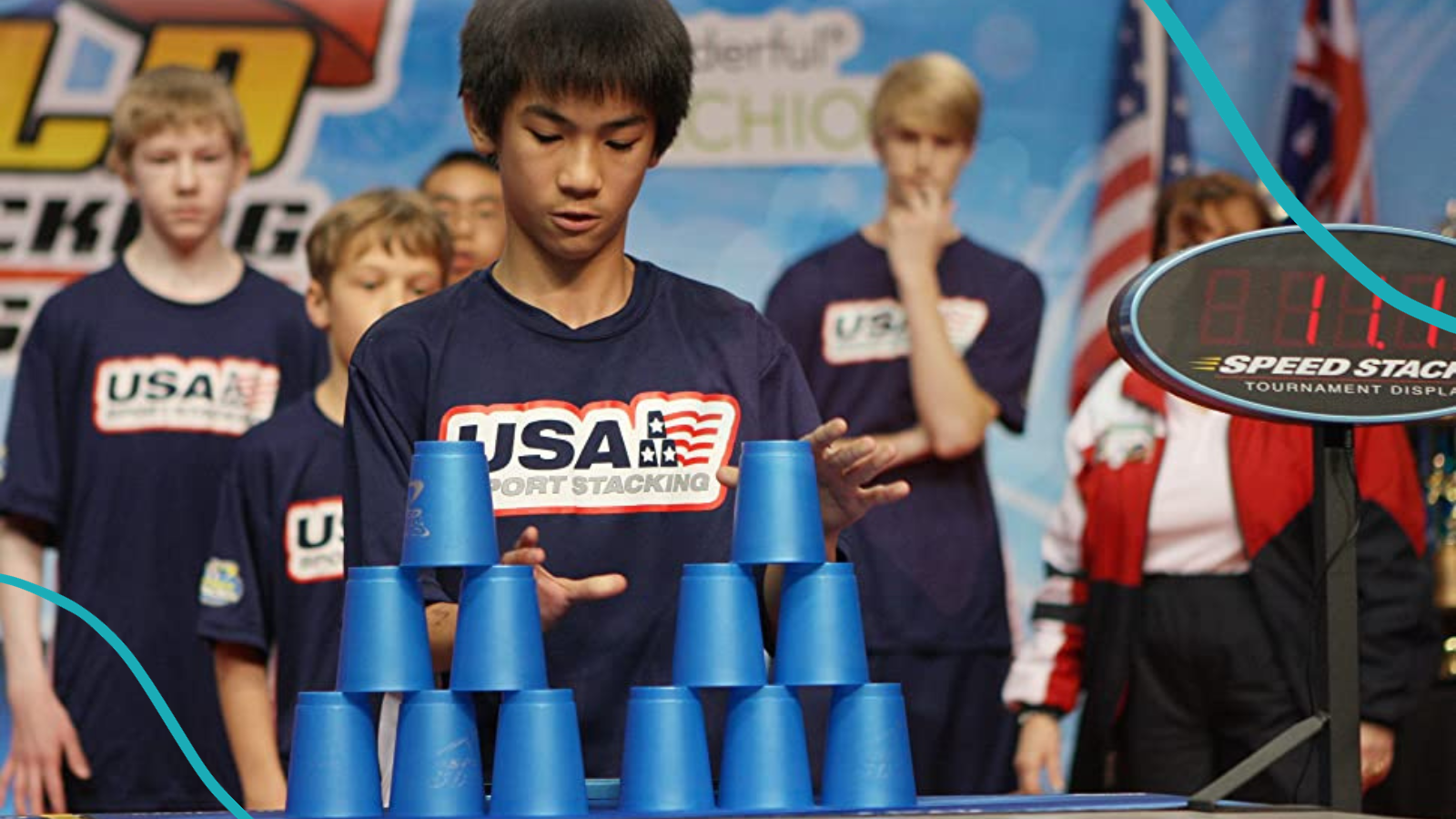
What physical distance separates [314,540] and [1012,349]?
2065 mm

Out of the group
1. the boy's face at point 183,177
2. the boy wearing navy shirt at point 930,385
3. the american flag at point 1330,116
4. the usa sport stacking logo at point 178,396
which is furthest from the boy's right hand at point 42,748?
the american flag at point 1330,116

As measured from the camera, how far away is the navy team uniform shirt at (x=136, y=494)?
477cm

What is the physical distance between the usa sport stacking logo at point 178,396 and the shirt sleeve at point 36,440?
0.28 ft

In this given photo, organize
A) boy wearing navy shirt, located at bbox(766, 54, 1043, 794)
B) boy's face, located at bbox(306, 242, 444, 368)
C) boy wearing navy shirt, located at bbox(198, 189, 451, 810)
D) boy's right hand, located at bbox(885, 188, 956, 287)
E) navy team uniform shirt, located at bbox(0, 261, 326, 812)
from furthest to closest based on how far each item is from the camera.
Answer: boy's right hand, located at bbox(885, 188, 956, 287) → boy wearing navy shirt, located at bbox(766, 54, 1043, 794) → navy team uniform shirt, located at bbox(0, 261, 326, 812) → boy's face, located at bbox(306, 242, 444, 368) → boy wearing navy shirt, located at bbox(198, 189, 451, 810)

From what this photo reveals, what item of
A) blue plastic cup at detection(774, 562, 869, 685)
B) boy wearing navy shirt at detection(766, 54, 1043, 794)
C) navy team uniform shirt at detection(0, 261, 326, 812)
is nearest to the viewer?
blue plastic cup at detection(774, 562, 869, 685)

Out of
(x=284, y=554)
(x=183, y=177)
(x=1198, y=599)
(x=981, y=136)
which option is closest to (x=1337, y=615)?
(x=1198, y=599)

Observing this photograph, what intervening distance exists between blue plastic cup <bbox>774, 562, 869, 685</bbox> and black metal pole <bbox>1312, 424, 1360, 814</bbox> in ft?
1.57

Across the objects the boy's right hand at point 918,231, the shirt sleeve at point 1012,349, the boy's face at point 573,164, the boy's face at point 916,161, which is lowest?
the boy's face at point 573,164

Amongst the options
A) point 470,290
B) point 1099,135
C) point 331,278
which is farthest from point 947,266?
point 470,290

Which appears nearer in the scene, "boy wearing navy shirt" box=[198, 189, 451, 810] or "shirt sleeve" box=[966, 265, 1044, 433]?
"boy wearing navy shirt" box=[198, 189, 451, 810]

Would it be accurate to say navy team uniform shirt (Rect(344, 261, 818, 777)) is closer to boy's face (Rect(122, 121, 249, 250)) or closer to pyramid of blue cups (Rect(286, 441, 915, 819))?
pyramid of blue cups (Rect(286, 441, 915, 819))

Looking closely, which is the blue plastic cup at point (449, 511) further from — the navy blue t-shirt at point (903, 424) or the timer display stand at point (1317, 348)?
the navy blue t-shirt at point (903, 424)

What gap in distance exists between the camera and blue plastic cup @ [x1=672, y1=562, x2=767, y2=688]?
195 centimetres

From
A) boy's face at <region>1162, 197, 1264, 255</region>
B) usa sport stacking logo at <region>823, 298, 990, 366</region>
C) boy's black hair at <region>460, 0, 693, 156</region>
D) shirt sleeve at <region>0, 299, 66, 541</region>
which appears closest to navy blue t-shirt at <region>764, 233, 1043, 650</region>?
usa sport stacking logo at <region>823, 298, 990, 366</region>
